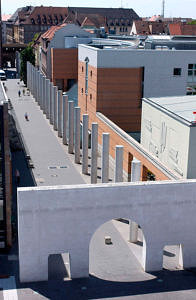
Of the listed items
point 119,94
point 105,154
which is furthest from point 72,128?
point 105,154

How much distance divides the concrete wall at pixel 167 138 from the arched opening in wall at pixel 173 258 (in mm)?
5060

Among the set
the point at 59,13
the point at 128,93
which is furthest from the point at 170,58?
the point at 59,13

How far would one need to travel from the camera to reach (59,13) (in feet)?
516

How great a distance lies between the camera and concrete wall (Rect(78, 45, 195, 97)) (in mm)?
47250

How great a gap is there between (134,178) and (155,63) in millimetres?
21866

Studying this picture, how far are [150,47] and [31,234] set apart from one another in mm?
37099

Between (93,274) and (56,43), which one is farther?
(56,43)

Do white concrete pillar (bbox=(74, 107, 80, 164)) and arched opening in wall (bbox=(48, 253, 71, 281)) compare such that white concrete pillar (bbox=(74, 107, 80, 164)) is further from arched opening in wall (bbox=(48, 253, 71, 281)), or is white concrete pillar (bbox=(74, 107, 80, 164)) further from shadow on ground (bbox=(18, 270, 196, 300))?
shadow on ground (bbox=(18, 270, 196, 300))

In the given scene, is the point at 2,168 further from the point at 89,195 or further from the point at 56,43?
the point at 56,43

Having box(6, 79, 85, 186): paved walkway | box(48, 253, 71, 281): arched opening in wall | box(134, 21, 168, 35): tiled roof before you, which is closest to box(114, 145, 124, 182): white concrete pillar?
box(48, 253, 71, 281): arched opening in wall

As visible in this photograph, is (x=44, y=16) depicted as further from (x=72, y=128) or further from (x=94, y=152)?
(x=94, y=152)

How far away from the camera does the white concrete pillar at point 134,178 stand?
29.2 m

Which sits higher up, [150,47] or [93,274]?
[150,47]

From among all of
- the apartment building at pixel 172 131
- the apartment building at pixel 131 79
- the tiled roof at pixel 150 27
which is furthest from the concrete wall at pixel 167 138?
the tiled roof at pixel 150 27
